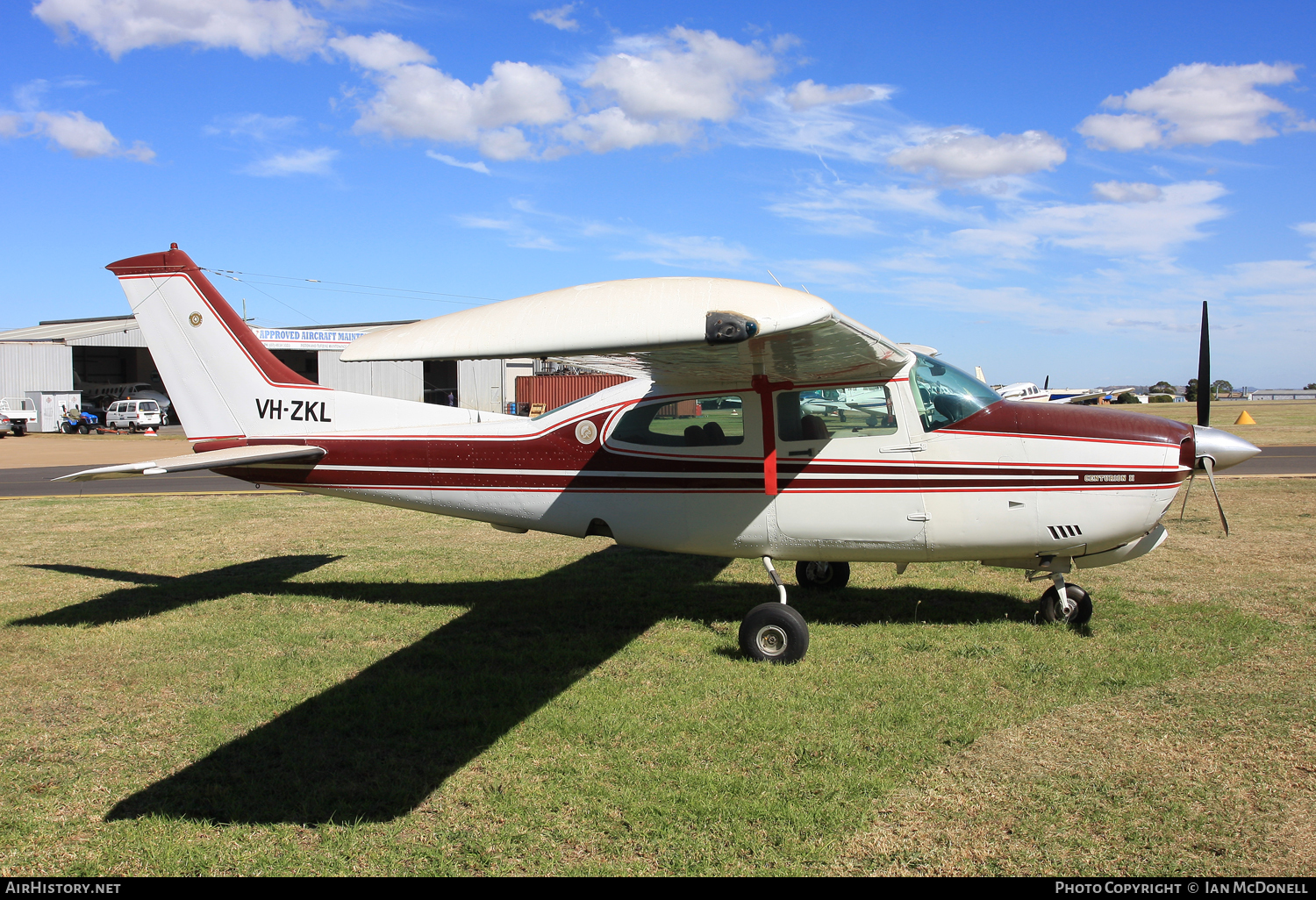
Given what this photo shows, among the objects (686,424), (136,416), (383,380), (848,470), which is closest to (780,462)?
(848,470)

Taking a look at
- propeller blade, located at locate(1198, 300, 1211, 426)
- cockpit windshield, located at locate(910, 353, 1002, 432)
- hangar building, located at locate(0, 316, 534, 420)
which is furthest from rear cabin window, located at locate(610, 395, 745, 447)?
hangar building, located at locate(0, 316, 534, 420)

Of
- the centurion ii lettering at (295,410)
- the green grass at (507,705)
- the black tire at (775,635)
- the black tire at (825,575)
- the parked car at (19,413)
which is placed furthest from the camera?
the parked car at (19,413)

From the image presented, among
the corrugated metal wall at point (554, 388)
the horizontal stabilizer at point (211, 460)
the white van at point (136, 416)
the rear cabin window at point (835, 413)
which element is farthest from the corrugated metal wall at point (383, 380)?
the rear cabin window at point (835, 413)

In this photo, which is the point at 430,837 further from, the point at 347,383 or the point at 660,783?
the point at 347,383

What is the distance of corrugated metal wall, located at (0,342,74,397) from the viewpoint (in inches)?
1868

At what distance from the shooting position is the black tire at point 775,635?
6.23 meters

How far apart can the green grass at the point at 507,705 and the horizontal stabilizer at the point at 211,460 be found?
1461 millimetres

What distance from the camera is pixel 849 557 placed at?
691 centimetres

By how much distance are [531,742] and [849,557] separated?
3.22m

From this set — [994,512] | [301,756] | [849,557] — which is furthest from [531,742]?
[994,512]

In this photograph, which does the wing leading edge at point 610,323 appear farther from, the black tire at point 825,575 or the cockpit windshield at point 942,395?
the black tire at point 825,575

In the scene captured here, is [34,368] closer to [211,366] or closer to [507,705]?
[211,366]

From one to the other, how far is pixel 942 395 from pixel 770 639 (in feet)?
7.96

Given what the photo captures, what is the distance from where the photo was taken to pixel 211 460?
275 inches
